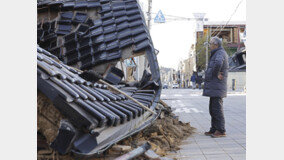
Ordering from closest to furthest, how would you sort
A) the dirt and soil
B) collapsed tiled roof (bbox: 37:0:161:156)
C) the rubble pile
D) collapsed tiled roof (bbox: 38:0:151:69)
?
the dirt and soil
collapsed tiled roof (bbox: 37:0:161:156)
the rubble pile
collapsed tiled roof (bbox: 38:0:151:69)

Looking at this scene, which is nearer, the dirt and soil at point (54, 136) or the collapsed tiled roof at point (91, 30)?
the dirt and soil at point (54, 136)

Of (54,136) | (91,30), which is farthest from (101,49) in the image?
(54,136)

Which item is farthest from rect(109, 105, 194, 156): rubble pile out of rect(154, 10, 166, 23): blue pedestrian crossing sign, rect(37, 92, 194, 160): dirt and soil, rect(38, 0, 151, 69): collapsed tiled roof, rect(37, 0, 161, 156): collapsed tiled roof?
rect(154, 10, 166, 23): blue pedestrian crossing sign

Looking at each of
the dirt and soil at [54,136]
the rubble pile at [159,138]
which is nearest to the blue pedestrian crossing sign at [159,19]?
the rubble pile at [159,138]

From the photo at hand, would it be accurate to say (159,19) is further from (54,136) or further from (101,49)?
(54,136)

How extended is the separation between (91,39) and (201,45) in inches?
1787

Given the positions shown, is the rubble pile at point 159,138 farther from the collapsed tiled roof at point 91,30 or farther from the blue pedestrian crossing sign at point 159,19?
the blue pedestrian crossing sign at point 159,19

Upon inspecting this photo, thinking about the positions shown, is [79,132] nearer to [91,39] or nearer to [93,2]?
[91,39]

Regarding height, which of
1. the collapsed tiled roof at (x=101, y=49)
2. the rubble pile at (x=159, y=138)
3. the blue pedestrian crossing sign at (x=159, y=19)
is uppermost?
the blue pedestrian crossing sign at (x=159, y=19)

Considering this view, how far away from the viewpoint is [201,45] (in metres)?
50.5

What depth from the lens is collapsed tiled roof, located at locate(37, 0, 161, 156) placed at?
346 cm

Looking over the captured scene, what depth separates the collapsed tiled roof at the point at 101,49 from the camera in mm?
3462

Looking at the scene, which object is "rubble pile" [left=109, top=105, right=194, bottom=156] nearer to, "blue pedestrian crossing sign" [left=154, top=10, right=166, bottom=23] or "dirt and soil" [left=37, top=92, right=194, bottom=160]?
"dirt and soil" [left=37, top=92, right=194, bottom=160]

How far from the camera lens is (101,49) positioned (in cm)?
672
